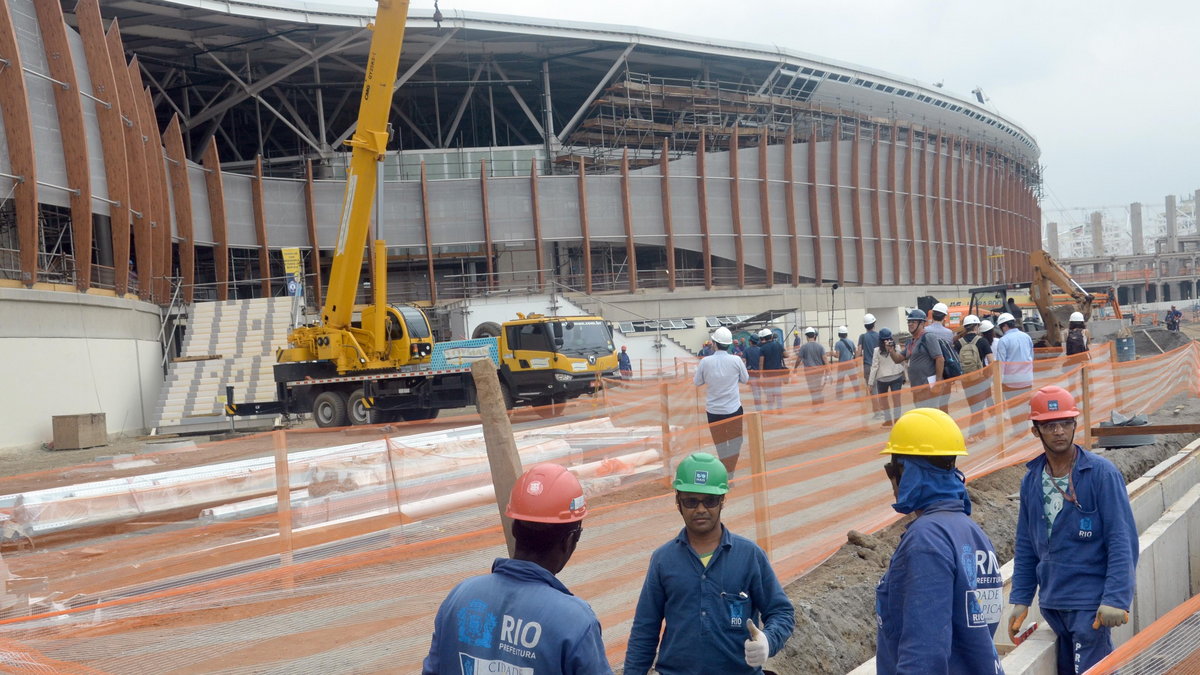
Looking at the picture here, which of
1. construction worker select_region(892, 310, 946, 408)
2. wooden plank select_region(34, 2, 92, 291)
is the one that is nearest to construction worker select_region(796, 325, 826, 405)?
construction worker select_region(892, 310, 946, 408)

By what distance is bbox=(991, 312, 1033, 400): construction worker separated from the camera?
12.0 m

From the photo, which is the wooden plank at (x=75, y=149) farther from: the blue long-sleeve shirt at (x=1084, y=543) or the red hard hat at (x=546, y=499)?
the red hard hat at (x=546, y=499)

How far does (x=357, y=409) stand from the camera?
23.0 metres

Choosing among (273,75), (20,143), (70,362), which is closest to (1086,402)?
(20,143)

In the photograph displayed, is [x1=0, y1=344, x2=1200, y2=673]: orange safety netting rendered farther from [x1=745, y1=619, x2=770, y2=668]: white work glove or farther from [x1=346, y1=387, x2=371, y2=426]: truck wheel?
[x1=346, y1=387, x2=371, y2=426]: truck wheel

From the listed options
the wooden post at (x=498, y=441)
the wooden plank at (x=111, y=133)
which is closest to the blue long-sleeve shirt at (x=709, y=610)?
the wooden post at (x=498, y=441)

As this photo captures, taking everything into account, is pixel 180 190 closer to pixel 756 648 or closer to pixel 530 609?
pixel 756 648

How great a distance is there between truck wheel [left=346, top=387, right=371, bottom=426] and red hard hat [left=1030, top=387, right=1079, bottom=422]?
19.3m

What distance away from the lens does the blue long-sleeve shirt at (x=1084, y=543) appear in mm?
4586

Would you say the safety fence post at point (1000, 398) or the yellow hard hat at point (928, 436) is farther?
the safety fence post at point (1000, 398)

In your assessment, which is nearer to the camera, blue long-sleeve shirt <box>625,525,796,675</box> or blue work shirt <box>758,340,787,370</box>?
blue long-sleeve shirt <box>625,525,796,675</box>

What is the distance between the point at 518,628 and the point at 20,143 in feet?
78.2

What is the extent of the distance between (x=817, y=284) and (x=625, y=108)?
44.0 feet

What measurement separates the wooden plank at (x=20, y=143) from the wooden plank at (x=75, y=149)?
179 centimetres
